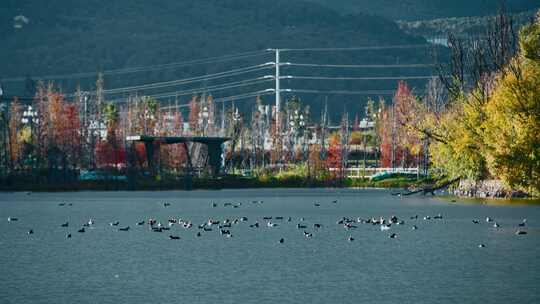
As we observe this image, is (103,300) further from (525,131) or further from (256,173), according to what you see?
(256,173)

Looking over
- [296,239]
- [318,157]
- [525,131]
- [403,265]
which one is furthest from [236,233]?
[318,157]

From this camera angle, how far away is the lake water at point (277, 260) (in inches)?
1458

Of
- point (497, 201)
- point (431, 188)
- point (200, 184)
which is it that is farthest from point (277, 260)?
point (200, 184)

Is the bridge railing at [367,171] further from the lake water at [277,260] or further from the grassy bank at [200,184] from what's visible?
the lake water at [277,260]

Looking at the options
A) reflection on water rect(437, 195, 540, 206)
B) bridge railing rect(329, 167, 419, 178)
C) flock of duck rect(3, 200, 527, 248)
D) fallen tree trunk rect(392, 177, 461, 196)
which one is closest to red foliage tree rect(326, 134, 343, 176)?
bridge railing rect(329, 167, 419, 178)

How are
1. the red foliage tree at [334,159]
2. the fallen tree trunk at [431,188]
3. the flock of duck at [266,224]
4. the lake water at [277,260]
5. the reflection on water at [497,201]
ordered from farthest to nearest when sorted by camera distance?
the red foliage tree at [334,159] < the fallen tree trunk at [431,188] < the reflection on water at [497,201] < the flock of duck at [266,224] < the lake water at [277,260]

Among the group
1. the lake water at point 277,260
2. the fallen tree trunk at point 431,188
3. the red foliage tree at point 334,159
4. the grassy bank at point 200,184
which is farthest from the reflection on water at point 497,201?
the red foliage tree at point 334,159

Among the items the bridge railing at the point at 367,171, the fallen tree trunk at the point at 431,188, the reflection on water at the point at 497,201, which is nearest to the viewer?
the reflection on water at the point at 497,201

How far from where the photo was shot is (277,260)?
153 ft

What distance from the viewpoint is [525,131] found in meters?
75.1

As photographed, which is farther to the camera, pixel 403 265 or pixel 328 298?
pixel 403 265

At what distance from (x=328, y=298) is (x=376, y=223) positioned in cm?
2826

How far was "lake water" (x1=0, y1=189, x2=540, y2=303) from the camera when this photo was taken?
37.0m

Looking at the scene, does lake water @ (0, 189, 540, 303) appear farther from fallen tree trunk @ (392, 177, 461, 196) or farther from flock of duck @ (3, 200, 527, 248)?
fallen tree trunk @ (392, 177, 461, 196)
